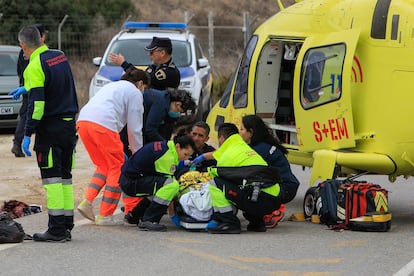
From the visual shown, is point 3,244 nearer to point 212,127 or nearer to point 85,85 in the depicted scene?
point 212,127

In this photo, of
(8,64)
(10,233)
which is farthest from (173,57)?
(10,233)

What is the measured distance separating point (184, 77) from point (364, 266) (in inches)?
480

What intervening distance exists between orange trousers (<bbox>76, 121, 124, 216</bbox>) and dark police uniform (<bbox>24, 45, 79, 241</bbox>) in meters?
0.80

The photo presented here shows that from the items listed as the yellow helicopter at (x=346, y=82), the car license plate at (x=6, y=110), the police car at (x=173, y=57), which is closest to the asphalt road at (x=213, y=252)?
the yellow helicopter at (x=346, y=82)

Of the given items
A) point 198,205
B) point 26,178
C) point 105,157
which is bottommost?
point 26,178

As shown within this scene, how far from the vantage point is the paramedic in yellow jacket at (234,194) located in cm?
1049

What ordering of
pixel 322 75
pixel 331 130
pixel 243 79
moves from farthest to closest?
pixel 243 79 < pixel 322 75 < pixel 331 130

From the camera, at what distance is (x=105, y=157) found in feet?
35.4

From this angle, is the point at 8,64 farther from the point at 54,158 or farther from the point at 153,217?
the point at 54,158

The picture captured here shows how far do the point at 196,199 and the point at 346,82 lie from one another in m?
2.14

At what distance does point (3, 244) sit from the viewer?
32.1 ft

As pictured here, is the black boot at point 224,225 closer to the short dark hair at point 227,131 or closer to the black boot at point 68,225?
the short dark hair at point 227,131

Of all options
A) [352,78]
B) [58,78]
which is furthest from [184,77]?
[58,78]

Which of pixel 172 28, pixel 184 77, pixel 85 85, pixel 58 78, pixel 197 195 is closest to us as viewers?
pixel 58 78
